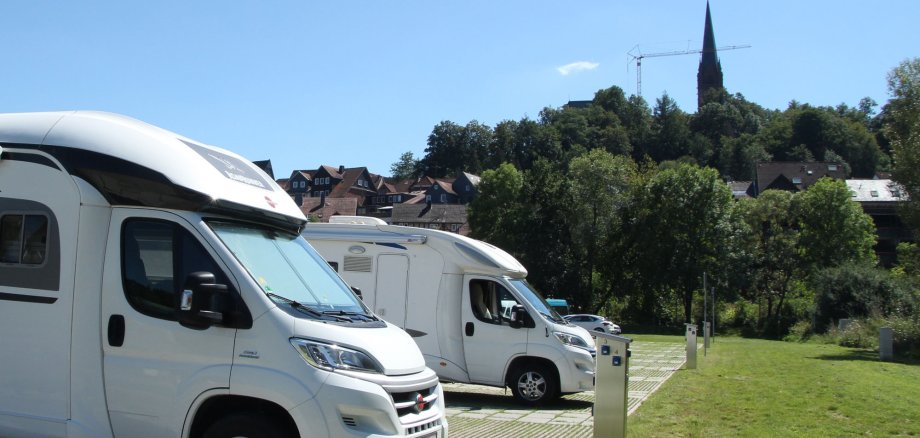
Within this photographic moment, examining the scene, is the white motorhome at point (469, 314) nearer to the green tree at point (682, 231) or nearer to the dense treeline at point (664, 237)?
the dense treeline at point (664, 237)

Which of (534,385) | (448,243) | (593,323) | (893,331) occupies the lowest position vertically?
(534,385)

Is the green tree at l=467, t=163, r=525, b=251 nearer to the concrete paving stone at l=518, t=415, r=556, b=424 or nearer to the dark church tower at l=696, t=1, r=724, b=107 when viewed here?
the concrete paving stone at l=518, t=415, r=556, b=424

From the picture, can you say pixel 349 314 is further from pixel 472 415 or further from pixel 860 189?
pixel 860 189

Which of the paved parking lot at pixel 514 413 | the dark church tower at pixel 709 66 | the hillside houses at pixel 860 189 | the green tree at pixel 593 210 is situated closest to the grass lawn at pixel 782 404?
the paved parking lot at pixel 514 413

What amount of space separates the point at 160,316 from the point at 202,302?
1.76 feet

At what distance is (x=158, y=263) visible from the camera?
589cm

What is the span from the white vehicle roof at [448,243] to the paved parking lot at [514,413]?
2255 millimetres

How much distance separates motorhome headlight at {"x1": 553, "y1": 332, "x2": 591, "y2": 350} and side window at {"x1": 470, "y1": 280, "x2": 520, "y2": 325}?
2.97ft

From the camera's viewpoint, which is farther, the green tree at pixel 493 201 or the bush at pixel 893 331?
the green tree at pixel 493 201

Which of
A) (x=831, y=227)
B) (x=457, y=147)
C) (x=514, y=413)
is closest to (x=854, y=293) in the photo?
(x=831, y=227)

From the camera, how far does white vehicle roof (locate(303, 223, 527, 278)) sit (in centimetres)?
1326

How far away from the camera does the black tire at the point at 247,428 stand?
543cm

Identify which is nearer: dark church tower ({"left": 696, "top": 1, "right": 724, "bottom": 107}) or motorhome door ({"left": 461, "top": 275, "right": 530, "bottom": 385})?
motorhome door ({"left": 461, "top": 275, "right": 530, "bottom": 385})

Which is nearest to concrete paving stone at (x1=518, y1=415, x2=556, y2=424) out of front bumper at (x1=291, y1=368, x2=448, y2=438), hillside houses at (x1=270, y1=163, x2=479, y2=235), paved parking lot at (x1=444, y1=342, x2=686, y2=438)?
paved parking lot at (x1=444, y1=342, x2=686, y2=438)
